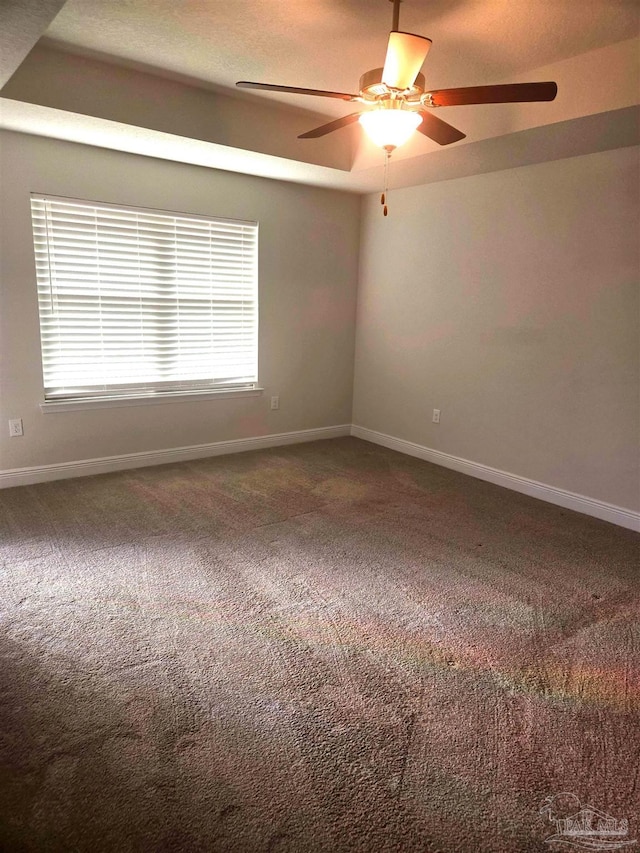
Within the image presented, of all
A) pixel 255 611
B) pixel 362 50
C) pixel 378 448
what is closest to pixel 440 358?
pixel 378 448

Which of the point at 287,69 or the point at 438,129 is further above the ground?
the point at 287,69

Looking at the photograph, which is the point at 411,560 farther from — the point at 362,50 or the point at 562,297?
the point at 362,50

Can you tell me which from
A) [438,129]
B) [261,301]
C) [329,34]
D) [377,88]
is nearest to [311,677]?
[377,88]

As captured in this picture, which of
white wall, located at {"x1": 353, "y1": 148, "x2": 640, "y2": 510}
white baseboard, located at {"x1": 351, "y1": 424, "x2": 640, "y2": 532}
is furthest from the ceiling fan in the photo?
white baseboard, located at {"x1": 351, "y1": 424, "x2": 640, "y2": 532}

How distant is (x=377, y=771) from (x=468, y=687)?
1.74 feet

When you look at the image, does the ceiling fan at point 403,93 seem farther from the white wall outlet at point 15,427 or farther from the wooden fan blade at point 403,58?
the white wall outlet at point 15,427

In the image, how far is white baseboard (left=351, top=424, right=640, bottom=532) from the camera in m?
3.50

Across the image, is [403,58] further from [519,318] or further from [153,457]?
[153,457]

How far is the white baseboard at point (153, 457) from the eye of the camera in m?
3.91

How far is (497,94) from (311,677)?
7.78 feet

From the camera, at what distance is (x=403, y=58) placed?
2018 millimetres

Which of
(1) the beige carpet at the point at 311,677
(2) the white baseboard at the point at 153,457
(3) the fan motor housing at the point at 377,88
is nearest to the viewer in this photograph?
(1) the beige carpet at the point at 311,677

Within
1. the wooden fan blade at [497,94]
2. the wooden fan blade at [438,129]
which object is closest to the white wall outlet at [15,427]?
the wooden fan blade at [438,129]

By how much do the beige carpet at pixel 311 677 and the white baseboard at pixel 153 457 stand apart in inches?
17.8
